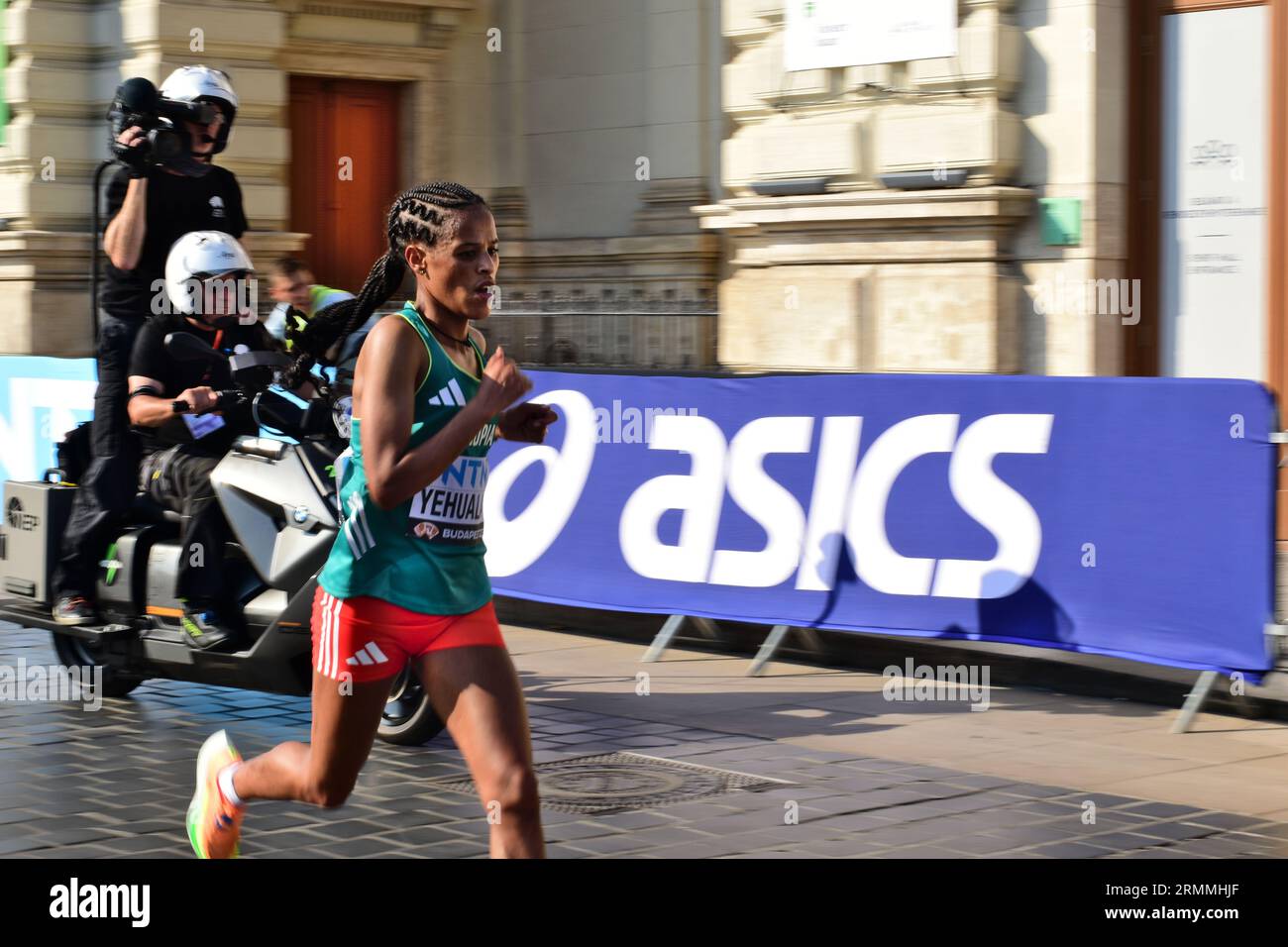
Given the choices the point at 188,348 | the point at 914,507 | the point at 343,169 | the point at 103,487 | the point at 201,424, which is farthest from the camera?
the point at 343,169

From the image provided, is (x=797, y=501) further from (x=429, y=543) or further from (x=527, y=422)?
(x=429, y=543)

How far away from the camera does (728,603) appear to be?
936 cm

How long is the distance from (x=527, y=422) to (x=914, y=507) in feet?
13.8

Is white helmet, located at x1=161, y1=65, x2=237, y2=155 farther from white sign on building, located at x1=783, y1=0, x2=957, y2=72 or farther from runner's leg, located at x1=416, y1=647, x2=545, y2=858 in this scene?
white sign on building, located at x1=783, y1=0, x2=957, y2=72

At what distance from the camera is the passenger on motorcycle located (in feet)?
25.8

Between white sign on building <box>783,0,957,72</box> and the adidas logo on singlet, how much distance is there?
9.59 m

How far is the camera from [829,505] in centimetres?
902

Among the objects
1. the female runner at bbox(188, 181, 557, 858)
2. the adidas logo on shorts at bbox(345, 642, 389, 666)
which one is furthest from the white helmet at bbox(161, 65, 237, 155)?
the adidas logo on shorts at bbox(345, 642, 389, 666)

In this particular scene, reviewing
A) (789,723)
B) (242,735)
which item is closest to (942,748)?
(789,723)

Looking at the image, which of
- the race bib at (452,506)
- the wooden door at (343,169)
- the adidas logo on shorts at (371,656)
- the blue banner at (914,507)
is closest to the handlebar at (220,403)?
the blue banner at (914,507)

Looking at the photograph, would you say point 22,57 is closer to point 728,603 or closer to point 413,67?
point 413,67

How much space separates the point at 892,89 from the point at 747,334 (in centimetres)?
221

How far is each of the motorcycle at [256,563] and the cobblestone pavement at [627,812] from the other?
29cm

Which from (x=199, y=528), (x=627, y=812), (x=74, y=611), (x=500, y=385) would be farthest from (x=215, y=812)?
(x=74, y=611)
